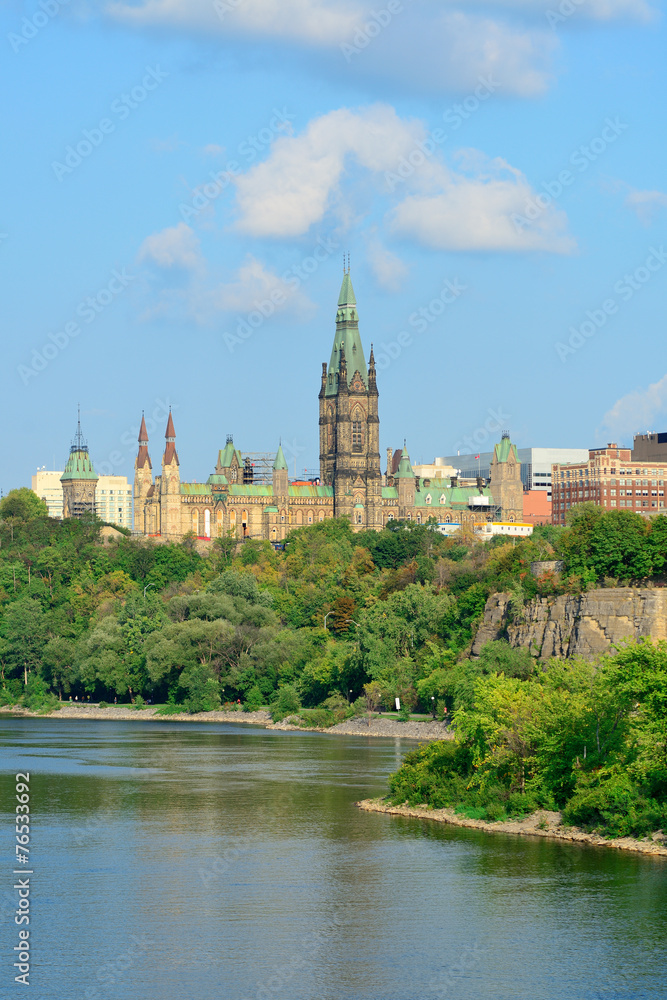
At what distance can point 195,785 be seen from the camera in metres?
70.9

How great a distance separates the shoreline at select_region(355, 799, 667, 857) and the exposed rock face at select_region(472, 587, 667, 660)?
29.4 m

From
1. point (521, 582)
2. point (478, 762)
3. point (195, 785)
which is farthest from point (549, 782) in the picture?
point (521, 582)

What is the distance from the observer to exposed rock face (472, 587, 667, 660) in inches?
3499

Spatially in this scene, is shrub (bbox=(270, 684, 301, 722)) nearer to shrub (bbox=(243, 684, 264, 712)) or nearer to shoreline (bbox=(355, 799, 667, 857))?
shrub (bbox=(243, 684, 264, 712))

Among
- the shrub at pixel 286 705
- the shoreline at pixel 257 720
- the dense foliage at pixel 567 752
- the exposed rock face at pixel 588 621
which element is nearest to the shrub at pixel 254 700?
the shoreline at pixel 257 720

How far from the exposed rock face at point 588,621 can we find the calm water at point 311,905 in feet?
88.1

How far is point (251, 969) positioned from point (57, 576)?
133m

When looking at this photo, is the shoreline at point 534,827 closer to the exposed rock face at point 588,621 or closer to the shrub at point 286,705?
the exposed rock face at point 588,621

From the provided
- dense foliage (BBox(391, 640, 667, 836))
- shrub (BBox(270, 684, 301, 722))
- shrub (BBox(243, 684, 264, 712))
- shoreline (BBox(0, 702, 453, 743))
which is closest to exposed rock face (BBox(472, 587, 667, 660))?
shoreline (BBox(0, 702, 453, 743))

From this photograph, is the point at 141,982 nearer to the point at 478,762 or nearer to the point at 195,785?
the point at 478,762

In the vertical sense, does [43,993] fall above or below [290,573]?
below

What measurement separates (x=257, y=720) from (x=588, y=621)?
3495 centimetres

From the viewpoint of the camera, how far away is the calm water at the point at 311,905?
1462 inches

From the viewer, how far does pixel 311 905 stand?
146 feet
